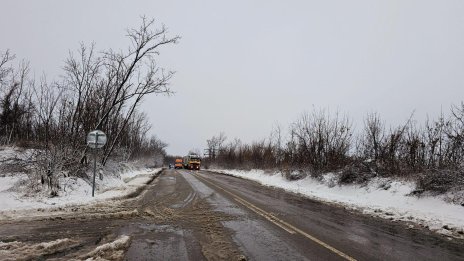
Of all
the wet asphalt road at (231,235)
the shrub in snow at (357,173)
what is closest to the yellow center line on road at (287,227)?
the wet asphalt road at (231,235)

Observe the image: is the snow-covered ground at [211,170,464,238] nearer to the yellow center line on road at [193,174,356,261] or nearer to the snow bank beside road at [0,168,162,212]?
the yellow center line on road at [193,174,356,261]

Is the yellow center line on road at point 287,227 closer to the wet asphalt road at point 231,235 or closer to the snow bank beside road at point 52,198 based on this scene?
the wet asphalt road at point 231,235

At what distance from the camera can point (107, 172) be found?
24438 millimetres

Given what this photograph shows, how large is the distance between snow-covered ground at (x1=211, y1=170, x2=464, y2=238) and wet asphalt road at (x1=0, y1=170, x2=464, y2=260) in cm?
102

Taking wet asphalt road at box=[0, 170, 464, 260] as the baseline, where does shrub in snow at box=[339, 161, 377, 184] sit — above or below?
above

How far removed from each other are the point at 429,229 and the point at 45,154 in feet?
45.8

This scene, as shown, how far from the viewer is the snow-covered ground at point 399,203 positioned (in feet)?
37.3

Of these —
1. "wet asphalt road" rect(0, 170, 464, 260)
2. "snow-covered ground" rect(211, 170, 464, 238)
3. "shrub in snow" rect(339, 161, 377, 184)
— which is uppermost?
"shrub in snow" rect(339, 161, 377, 184)

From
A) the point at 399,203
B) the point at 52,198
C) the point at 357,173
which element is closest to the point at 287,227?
the point at 399,203

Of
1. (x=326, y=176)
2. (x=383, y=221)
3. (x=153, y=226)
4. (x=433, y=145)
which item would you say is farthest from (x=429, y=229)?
(x=326, y=176)

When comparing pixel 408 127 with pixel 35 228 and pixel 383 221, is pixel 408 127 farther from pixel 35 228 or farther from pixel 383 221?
pixel 35 228

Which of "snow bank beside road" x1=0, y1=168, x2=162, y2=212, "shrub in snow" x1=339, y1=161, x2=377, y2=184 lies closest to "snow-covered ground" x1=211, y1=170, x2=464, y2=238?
"shrub in snow" x1=339, y1=161, x2=377, y2=184

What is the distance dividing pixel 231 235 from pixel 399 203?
973 centimetres

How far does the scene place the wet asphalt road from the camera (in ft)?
22.6
